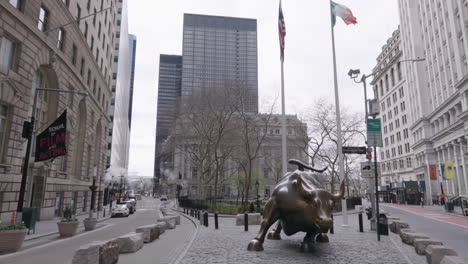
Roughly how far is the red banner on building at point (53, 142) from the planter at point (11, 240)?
5.12m

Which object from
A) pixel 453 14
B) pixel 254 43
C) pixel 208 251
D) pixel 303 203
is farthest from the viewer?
pixel 254 43

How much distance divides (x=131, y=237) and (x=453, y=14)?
5717 cm

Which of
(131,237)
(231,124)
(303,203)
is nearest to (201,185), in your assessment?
(231,124)

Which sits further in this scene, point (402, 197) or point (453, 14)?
point (402, 197)

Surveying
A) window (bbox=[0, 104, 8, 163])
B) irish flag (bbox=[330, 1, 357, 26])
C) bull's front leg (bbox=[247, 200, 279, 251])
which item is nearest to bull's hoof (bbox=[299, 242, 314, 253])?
bull's front leg (bbox=[247, 200, 279, 251])

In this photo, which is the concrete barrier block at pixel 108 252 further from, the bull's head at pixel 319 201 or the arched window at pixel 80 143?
the arched window at pixel 80 143

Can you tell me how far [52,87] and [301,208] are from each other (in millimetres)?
24451

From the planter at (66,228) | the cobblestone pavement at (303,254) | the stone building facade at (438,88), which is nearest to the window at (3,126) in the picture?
the planter at (66,228)

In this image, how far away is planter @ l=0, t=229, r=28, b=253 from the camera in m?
11.0

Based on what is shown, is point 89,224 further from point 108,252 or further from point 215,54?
point 215,54

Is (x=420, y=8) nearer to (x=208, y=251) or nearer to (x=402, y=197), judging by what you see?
(x=402, y=197)

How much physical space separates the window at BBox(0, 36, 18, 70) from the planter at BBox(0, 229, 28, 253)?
37.0 feet

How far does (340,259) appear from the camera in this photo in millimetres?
8617

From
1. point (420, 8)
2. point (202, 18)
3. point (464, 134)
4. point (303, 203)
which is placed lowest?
point (303, 203)
